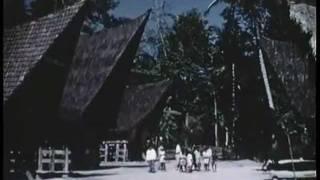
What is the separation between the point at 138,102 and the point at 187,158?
438 mm

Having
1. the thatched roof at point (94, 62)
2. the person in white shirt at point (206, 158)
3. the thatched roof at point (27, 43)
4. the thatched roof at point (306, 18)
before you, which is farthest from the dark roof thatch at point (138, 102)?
the thatched roof at point (306, 18)

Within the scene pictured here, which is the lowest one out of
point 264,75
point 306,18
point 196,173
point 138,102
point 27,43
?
point 196,173

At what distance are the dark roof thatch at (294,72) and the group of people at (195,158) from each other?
62cm

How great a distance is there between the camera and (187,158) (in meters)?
3.80

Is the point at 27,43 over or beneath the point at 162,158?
over

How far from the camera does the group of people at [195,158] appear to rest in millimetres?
3785

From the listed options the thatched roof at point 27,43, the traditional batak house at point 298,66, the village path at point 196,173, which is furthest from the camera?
the traditional batak house at point 298,66

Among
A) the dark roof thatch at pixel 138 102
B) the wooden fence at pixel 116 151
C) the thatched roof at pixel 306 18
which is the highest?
the thatched roof at pixel 306 18

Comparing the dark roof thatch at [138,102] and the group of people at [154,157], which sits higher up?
the dark roof thatch at [138,102]

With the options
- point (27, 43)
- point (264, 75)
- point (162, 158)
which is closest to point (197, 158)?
point (162, 158)

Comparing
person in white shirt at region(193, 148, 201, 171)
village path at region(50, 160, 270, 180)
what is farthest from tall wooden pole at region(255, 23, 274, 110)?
person in white shirt at region(193, 148, 201, 171)

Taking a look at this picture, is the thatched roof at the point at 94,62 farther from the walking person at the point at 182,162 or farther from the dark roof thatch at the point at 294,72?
the dark roof thatch at the point at 294,72

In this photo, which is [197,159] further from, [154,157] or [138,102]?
[138,102]

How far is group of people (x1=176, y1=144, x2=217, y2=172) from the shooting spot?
3785 mm
